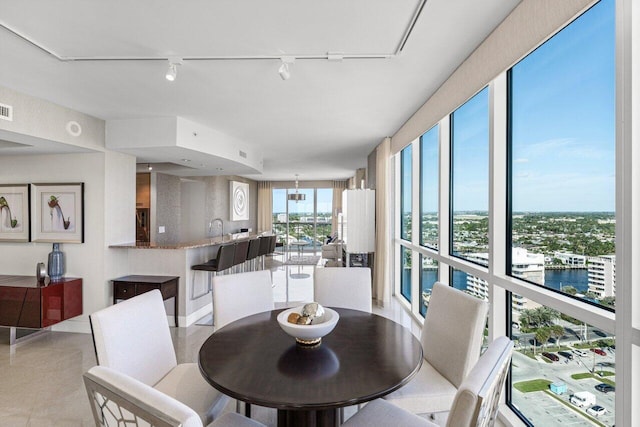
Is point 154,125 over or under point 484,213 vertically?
over

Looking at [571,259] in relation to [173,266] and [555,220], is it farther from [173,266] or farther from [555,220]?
[173,266]

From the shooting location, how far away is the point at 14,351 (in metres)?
3.43

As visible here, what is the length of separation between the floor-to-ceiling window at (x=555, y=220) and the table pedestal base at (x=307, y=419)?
1.25 meters

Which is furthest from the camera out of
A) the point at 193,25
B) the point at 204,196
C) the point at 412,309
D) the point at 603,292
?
the point at 204,196

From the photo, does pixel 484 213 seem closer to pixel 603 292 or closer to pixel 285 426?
pixel 603 292

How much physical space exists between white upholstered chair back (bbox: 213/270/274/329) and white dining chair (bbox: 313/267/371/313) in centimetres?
44

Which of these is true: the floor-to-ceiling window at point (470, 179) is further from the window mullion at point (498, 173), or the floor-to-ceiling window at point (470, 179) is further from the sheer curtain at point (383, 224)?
the sheer curtain at point (383, 224)

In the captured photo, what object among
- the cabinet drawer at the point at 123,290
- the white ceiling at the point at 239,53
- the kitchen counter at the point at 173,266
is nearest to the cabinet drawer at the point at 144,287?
the cabinet drawer at the point at 123,290

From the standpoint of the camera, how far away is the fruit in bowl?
1.60 meters

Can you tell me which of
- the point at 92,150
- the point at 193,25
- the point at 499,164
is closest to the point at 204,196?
the point at 92,150

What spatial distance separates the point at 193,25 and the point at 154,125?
2.20 meters

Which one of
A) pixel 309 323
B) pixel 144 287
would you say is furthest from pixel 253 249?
pixel 309 323

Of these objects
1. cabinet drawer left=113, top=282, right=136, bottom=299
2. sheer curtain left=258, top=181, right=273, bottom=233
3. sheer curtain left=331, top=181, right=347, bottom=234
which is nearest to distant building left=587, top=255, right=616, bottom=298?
cabinet drawer left=113, top=282, right=136, bottom=299

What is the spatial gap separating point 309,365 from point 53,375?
2874mm
